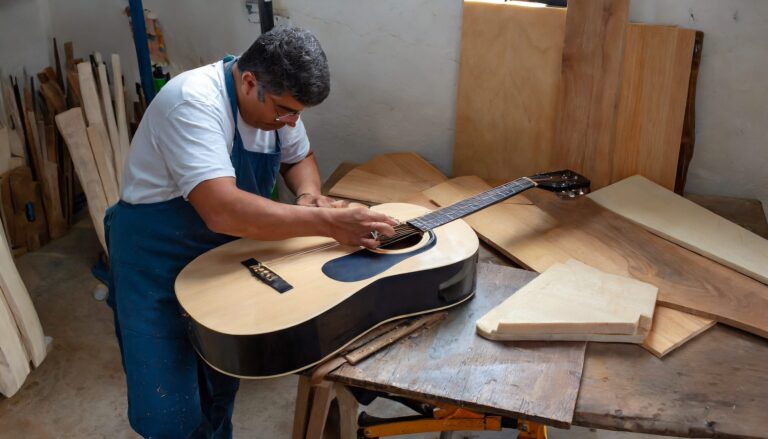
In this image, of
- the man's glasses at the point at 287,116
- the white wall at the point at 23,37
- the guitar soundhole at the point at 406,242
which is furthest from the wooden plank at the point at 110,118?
the guitar soundhole at the point at 406,242

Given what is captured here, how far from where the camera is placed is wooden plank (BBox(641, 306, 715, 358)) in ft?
6.01

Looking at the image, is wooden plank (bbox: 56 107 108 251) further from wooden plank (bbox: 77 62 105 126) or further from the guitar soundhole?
the guitar soundhole

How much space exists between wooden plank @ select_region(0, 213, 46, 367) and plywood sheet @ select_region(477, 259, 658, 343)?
2084 mm

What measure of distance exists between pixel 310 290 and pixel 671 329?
963 millimetres

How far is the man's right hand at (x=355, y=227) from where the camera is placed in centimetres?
193

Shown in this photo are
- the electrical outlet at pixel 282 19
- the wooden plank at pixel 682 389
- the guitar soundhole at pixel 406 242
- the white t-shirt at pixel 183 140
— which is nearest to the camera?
the wooden plank at pixel 682 389

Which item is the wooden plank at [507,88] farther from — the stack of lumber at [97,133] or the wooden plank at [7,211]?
the wooden plank at [7,211]

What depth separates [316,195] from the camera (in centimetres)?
230

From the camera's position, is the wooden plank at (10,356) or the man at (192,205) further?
the wooden plank at (10,356)

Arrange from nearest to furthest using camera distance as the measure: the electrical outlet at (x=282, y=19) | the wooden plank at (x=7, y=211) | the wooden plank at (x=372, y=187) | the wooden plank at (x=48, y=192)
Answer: the wooden plank at (x=372, y=187) → the electrical outlet at (x=282, y=19) → the wooden plank at (x=7, y=211) → the wooden plank at (x=48, y=192)

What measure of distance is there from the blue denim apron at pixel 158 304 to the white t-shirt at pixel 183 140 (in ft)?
0.11

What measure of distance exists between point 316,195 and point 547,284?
78 cm

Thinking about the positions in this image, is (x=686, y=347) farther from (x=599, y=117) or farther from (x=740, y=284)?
(x=599, y=117)

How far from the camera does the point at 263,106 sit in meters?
1.92
